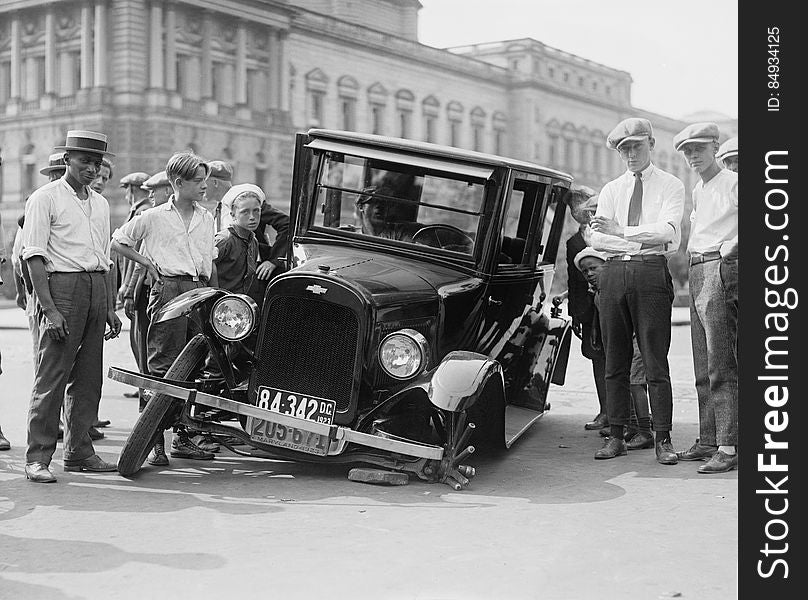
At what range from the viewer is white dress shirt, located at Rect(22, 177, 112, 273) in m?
5.99

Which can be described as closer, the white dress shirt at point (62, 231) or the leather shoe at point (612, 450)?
the white dress shirt at point (62, 231)

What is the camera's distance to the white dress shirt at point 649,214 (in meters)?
6.46

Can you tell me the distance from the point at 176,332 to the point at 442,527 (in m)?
2.48

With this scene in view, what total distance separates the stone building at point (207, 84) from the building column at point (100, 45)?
0.05m

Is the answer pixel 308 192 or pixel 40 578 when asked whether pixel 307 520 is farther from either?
pixel 308 192

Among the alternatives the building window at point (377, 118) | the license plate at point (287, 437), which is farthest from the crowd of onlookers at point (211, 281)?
the building window at point (377, 118)

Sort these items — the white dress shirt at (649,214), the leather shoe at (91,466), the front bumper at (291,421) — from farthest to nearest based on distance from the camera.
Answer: the white dress shirt at (649,214), the leather shoe at (91,466), the front bumper at (291,421)

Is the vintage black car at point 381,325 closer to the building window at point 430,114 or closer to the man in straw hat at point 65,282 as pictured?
the man in straw hat at point 65,282

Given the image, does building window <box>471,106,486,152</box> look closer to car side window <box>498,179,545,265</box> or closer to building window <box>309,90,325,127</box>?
building window <box>309,90,325,127</box>

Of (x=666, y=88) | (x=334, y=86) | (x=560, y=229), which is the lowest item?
(x=560, y=229)

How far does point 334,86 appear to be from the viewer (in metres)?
43.6

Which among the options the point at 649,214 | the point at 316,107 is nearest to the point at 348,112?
the point at 316,107

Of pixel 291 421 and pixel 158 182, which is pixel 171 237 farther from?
pixel 158 182
